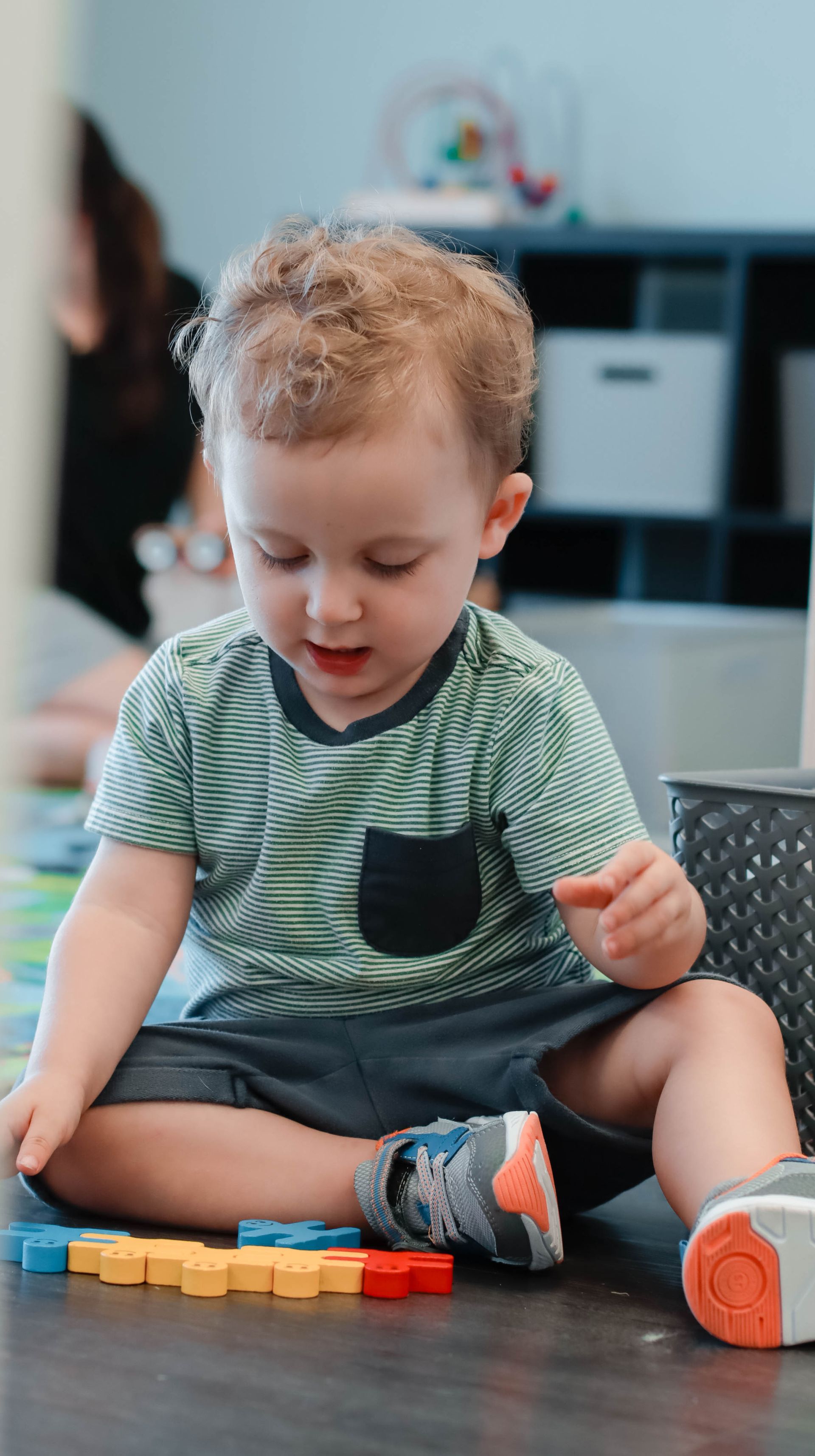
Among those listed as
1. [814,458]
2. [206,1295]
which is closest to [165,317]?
[814,458]

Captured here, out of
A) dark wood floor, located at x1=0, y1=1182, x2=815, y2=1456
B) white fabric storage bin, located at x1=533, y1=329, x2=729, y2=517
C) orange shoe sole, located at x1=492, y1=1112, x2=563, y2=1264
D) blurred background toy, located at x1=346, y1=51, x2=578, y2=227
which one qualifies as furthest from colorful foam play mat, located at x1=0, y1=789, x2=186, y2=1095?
blurred background toy, located at x1=346, y1=51, x2=578, y2=227

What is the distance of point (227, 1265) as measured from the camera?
702mm

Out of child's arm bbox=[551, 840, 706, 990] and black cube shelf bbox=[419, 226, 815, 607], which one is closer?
child's arm bbox=[551, 840, 706, 990]

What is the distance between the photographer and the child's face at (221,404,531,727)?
0.75 m

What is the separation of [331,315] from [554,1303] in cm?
49

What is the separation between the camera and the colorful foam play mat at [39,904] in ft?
3.57

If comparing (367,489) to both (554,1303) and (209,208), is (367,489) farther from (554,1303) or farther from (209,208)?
(209,208)

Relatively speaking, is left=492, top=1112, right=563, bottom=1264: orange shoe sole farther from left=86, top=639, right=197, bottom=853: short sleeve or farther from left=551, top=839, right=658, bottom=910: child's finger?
left=86, top=639, right=197, bottom=853: short sleeve

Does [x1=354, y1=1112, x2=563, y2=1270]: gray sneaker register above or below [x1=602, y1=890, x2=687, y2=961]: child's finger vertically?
below

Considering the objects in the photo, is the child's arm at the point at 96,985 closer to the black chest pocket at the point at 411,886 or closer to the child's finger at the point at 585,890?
the black chest pocket at the point at 411,886

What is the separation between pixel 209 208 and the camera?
3273 millimetres

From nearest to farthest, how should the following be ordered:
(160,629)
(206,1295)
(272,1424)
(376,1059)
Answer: (272,1424)
(206,1295)
(376,1059)
(160,629)

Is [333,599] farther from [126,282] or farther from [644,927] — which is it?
[126,282]

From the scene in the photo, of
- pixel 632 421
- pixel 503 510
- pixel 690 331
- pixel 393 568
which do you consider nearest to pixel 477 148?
pixel 690 331
